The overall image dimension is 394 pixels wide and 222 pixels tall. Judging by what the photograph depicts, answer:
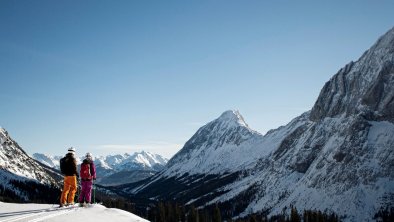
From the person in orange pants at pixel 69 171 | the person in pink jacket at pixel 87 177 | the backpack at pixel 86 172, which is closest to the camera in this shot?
the person in orange pants at pixel 69 171

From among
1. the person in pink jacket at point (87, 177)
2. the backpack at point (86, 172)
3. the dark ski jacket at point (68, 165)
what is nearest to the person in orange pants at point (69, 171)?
the dark ski jacket at point (68, 165)

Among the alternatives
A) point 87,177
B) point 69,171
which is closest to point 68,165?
point 69,171

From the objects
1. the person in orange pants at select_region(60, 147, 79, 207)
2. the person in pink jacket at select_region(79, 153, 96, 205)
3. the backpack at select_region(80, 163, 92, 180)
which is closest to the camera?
the person in orange pants at select_region(60, 147, 79, 207)

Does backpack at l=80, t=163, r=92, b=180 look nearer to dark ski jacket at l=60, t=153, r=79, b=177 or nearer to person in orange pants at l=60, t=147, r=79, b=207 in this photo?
person in orange pants at l=60, t=147, r=79, b=207

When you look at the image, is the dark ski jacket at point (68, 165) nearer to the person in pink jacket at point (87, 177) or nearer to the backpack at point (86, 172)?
the backpack at point (86, 172)

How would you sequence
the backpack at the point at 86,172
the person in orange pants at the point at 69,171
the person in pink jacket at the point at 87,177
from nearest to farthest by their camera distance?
the person in orange pants at the point at 69,171, the person in pink jacket at the point at 87,177, the backpack at the point at 86,172

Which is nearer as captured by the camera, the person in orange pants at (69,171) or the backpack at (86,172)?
the person in orange pants at (69,171)

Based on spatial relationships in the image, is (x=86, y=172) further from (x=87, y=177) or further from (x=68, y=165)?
(x=68, y=165)

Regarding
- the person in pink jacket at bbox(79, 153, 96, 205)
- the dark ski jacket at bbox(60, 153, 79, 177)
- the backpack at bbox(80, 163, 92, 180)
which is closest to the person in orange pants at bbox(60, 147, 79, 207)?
the dark ski jacket at bbox(60, 153, 79, 177)

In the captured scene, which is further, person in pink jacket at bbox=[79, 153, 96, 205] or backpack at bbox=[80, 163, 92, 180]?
backpack at bbox=[80, 163, 92, 180]

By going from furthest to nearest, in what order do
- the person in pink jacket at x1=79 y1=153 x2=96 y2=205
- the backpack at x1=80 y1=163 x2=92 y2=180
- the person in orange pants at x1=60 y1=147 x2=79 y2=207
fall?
the backpack at x1=80 y1=163 x2=92 y2=180
the person in pink jacket at x1=79 y1=153 x2=96 y2=205
the person in orange pants at x1=60 y1=147 x2=79 y2=207

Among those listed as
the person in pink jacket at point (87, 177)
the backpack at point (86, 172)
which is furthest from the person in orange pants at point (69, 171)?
the person in pink jacket at point (87, 177)

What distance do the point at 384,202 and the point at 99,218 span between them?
193 meters

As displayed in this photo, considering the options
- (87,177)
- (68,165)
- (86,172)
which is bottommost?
→ (87,177)
